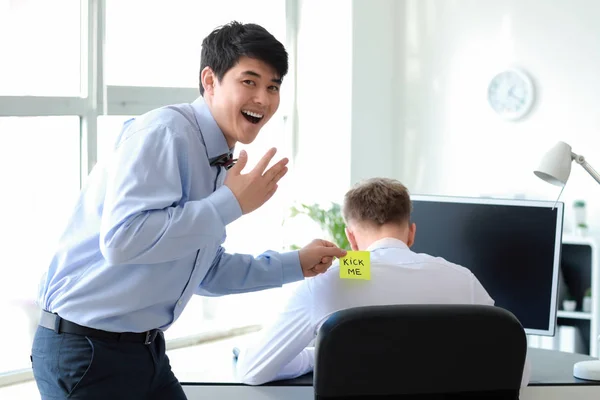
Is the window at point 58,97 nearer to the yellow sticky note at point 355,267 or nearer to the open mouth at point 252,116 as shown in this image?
the yellow sticky note at point 355,267

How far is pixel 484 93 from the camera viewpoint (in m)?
5.25

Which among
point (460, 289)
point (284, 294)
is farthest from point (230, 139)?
point (284, 294)

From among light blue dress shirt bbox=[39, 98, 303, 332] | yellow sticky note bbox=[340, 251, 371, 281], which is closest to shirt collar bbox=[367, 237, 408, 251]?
yellow sticky note bbox=[340, 251, 371, 281]

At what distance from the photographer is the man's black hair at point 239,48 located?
6.55 feet

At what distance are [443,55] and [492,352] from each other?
3.63m

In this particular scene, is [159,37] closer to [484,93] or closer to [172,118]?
[484,93]

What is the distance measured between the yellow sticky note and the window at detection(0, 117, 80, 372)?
2.28 m

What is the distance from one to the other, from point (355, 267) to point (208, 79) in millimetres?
595

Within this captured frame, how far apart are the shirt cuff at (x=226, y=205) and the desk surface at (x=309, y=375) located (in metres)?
0.73

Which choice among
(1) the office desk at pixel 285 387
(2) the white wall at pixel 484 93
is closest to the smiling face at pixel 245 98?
(1) the office desk at pixel 285 387

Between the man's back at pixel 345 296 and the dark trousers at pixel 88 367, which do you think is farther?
the man's back at pixel 345 296

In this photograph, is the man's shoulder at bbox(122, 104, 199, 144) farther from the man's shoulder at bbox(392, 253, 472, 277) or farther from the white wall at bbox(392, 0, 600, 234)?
the white wall at bbox(392, 0, 600, 234)

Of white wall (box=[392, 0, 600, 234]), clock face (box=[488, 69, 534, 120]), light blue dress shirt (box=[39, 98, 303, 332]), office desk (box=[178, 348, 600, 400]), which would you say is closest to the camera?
light blue dress shirt (box=[39, 98, 303, 332])

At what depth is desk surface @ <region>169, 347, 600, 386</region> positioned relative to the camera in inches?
94.3
